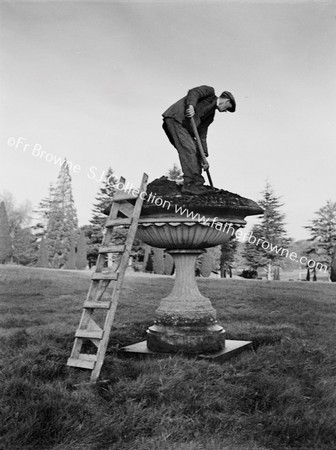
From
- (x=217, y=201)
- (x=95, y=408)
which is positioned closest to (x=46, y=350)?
(x=95, y=408)

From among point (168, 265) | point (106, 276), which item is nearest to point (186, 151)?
point (106, 276)

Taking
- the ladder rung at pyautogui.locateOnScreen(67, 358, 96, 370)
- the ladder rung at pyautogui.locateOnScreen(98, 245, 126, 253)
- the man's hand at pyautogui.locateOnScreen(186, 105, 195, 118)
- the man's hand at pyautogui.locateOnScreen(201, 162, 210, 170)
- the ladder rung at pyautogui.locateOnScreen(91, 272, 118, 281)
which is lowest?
the ladder rung at pyautogui.locateOnScreen(67, 358, 96, 370)

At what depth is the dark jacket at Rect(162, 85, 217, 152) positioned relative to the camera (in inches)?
203

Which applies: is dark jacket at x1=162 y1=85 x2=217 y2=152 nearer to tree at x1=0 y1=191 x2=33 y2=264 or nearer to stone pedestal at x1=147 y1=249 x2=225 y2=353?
stone pedestal at x1=147 y1=249 x2=225 y2=353

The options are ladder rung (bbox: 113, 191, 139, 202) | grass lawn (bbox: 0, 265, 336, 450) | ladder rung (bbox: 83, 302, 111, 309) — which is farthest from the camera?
ladder rung (bbox: 113, 191, 139, 202)

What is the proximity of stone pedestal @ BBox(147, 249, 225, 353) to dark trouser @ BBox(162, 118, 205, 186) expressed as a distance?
0.86 metres

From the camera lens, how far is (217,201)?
15.3 feet

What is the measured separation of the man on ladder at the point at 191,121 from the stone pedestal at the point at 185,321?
84cm

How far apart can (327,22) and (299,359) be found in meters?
4.28

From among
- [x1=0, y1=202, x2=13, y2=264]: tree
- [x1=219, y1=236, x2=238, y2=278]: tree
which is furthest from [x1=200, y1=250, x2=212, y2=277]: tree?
[x1=0, y1=202, x2=13, y2=264]: tree

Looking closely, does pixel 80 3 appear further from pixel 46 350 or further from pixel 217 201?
pixel 46 350

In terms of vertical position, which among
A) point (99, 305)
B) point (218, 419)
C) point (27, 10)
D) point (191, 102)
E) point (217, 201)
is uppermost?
point (27, 10)

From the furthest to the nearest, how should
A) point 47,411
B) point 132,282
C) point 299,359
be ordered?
point 132,282, point 299,359, point 47,411

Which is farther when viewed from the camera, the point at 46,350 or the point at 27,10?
the point at 27,10
